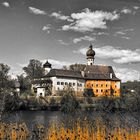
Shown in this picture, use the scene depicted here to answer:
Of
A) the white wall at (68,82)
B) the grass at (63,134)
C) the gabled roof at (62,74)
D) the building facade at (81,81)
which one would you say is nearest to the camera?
the grass at (63,134)

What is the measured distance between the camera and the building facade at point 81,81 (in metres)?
86.4

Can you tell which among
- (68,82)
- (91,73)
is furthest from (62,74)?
(91,73)

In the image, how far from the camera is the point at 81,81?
302ft

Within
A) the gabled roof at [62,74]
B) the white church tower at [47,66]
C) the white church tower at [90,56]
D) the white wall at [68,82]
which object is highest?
the white church tower at [90,56]

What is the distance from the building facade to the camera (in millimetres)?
86375

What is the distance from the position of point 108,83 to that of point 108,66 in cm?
827

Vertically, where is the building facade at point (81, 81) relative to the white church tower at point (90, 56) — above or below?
below

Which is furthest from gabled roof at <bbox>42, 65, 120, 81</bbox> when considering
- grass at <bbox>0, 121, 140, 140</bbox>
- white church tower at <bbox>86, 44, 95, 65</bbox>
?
grass at <bbox>0, 121, 140, 140</bbox>

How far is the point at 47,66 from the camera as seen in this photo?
324 ft

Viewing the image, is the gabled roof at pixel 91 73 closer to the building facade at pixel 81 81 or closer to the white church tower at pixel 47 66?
the building facade at pixel 81 81

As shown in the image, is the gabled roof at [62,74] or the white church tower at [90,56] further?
the white church tower at [90,56]

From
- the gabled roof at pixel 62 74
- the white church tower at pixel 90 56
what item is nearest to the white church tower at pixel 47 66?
the gabled roof at pixel 62 74

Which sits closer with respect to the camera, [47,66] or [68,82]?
[68,82]

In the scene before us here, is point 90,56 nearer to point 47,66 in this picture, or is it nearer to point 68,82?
point 47,66
